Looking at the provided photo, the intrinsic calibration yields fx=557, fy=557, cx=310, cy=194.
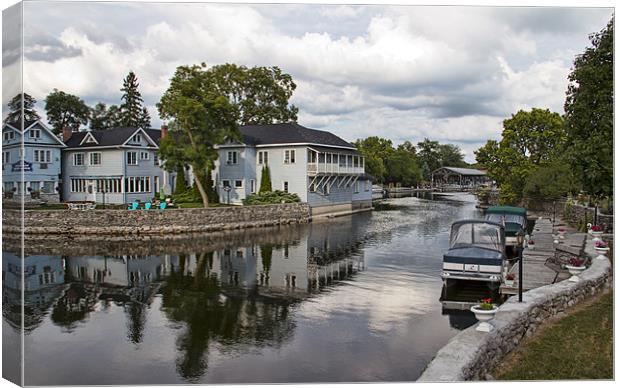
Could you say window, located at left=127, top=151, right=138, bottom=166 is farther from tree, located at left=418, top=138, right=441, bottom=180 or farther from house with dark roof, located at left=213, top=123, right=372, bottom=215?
tree, located at left=418, top=138, right=441, bottom=180

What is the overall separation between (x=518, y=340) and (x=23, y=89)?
1052 centimetres

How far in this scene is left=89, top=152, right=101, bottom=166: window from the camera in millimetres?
46375

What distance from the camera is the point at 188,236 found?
112 feet

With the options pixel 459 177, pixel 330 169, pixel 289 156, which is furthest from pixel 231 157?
pixel 459 177

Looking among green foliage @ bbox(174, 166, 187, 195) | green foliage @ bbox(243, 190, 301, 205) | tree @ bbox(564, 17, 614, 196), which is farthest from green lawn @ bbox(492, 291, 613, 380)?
green foliage @ bbox(174, 166, 187, 195)

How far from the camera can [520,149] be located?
50.9m

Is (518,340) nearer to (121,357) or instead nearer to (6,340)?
(121,357)

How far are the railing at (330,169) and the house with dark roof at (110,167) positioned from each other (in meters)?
12.4

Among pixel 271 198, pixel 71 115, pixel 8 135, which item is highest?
pixel 71 115

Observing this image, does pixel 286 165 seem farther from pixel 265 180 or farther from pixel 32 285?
pixel 32 285

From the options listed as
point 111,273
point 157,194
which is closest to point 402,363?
point 111,273

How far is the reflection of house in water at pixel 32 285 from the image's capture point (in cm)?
979

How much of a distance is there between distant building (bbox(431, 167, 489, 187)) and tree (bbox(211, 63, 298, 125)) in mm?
46839

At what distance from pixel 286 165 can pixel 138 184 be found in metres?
12.6
